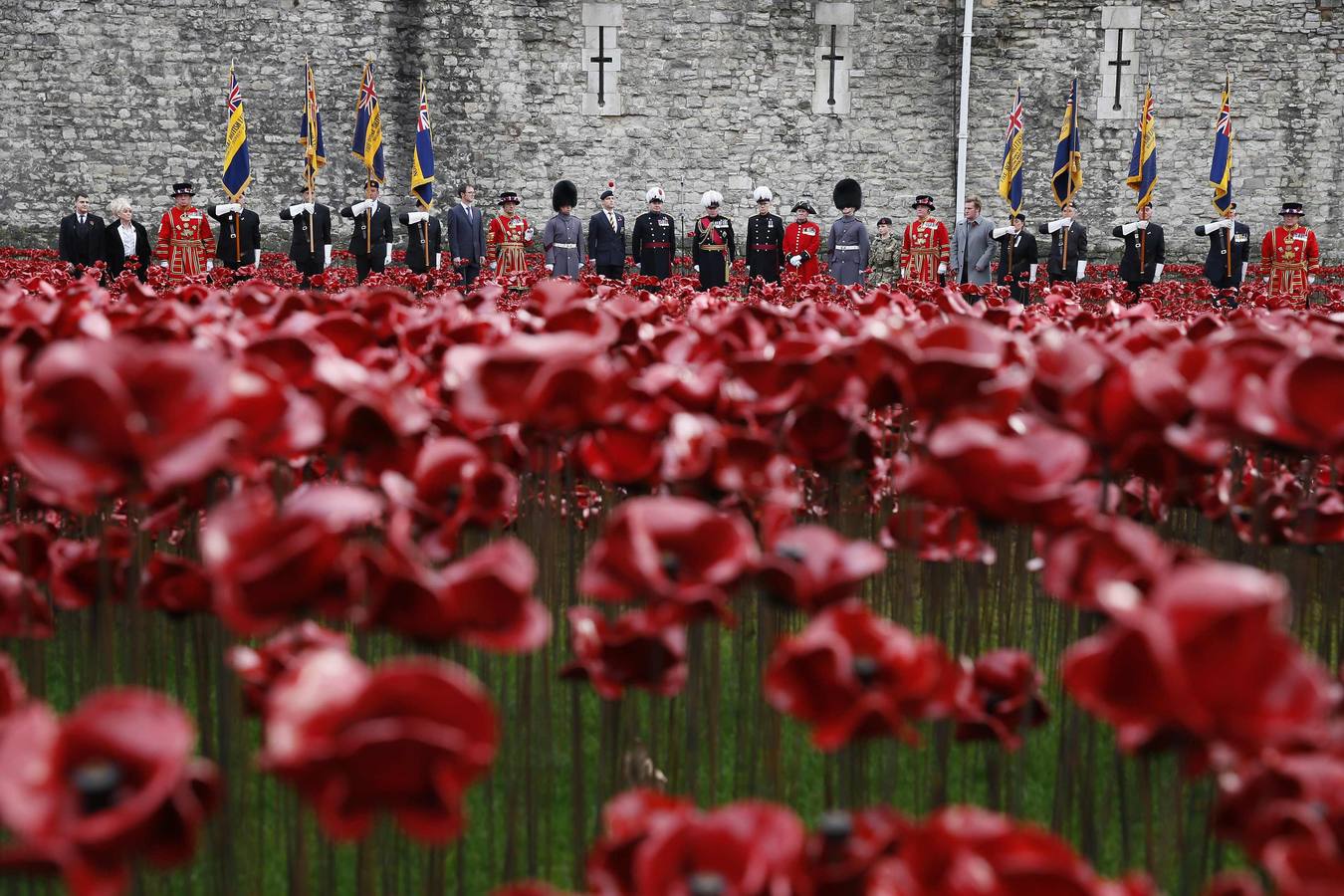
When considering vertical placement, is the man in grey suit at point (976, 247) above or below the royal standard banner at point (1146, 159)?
below

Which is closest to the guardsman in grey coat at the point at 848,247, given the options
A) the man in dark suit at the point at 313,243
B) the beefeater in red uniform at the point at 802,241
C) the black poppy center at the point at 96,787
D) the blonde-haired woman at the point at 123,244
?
the beefeater in red uniform at the point at 802,241

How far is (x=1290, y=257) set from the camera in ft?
56.3

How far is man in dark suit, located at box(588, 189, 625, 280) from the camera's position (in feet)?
56.5

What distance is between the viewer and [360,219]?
1695 centimetres

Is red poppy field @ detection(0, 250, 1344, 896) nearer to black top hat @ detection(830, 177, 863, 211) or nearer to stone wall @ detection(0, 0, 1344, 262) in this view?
black top hat @ detection(830, 177, 863, 211)

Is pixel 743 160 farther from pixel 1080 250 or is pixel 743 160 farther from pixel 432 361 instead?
pixel 432 361

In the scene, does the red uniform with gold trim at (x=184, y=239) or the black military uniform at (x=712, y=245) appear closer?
the red uniform with gold trim at (x=184, y=239)

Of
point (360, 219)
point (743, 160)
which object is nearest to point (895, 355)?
point (360, 219)

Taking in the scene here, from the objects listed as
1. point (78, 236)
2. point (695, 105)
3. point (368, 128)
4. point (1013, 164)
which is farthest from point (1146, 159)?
point (78, 236)

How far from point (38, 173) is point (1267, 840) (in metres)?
21.7

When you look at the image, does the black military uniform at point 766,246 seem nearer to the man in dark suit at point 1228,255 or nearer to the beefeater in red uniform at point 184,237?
the man in dark suit at point 1228,255

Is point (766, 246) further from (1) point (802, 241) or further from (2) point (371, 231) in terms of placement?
(2) point (371, 231)

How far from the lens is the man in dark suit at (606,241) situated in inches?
678

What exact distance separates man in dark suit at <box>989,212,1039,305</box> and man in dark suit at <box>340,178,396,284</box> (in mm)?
Answer: 8278
